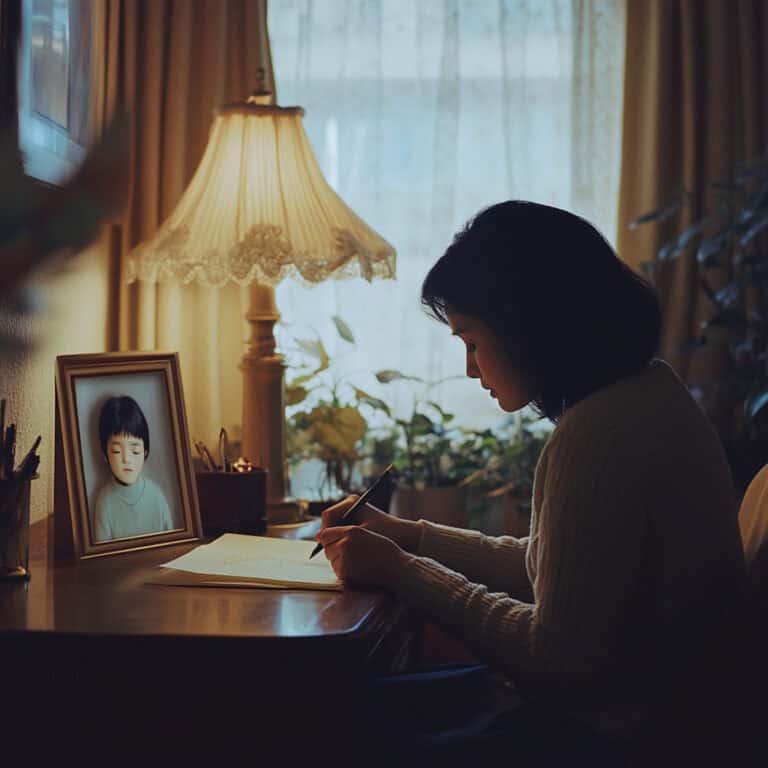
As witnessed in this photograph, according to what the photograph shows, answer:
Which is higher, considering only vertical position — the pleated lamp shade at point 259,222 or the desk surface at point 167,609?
the pleated lamp shade at point 259,222

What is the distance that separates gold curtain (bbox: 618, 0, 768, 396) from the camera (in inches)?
91.8

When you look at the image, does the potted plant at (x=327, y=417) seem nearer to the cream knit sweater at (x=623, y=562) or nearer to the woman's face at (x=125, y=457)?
the woman's face at (x=125, y=457)

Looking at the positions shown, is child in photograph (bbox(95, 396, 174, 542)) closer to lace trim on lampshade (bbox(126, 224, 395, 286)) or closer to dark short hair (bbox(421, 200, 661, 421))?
lace trim on lampshade (bbox(126, 224, 395, 286))

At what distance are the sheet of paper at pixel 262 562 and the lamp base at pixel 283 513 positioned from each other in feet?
0.76

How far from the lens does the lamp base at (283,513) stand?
1.84 metres

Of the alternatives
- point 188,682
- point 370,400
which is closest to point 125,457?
point 188,682

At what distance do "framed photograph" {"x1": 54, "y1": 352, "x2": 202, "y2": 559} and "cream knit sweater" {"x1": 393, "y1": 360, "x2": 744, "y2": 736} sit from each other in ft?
1.85

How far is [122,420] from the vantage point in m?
1.51

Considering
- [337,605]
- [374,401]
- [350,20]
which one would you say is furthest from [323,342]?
[337,605]

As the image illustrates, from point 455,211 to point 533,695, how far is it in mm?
1471

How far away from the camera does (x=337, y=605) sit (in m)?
1.21

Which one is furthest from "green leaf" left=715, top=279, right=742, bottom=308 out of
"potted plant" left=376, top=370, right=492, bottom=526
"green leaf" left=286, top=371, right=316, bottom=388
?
"green leaf" left=286, top=371, right=316, bottom=388

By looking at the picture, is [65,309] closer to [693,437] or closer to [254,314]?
[693,437]

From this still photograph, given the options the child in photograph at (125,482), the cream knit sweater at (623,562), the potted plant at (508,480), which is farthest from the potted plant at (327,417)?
the cream knit sweater at (623,562)
